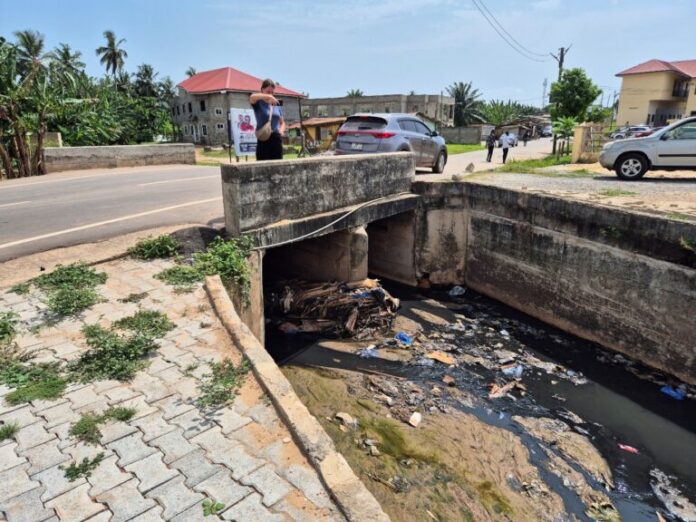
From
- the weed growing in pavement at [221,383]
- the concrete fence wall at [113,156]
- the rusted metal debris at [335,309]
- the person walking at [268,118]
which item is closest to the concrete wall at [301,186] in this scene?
the person walking at [268,118]

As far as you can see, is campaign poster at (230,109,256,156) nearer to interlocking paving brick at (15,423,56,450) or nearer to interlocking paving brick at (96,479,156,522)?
interlocking paving brick at (15,423,56,450)

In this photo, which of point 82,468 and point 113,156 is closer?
point 82,468

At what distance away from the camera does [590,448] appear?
20.4ft

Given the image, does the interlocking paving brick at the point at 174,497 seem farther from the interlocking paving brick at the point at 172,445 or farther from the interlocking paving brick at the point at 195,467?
the interlocking paving brick at the point at 172,445

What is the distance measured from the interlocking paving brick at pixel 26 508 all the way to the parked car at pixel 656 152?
13.0 metres

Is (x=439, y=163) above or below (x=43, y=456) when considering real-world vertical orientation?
above

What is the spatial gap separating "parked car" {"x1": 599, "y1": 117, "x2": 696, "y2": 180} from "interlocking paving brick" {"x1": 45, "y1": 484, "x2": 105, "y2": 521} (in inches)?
501

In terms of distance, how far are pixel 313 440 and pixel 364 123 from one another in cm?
950

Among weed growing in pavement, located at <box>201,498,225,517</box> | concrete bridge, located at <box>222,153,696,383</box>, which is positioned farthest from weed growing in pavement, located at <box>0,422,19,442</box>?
concrete bridge, located at <box>222,153,696,383</box>

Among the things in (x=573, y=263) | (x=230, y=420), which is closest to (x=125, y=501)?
(x=230, y=420)

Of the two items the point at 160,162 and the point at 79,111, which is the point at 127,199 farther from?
the point at 79,111

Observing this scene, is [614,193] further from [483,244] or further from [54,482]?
[54,482]

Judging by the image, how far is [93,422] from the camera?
335cm

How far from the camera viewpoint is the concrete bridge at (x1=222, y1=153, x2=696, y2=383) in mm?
7371
